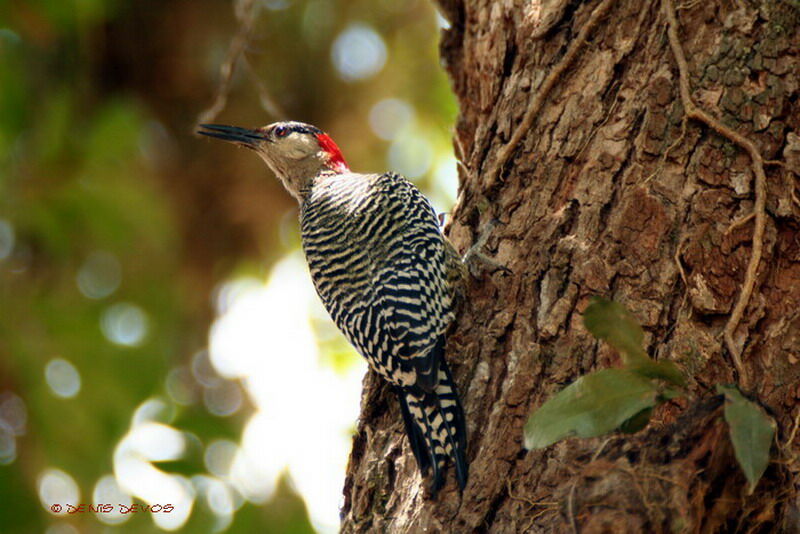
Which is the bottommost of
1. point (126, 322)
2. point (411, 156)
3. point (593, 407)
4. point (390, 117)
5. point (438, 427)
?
point (593, 407)

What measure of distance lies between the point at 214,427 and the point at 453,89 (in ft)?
7.04

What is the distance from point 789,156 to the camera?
2.65 meters

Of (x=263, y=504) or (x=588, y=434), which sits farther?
(x=263, y=504)

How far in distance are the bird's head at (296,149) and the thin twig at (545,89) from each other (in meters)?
1.78

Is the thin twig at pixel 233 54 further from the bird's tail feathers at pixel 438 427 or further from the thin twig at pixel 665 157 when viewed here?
the thin twig at pixel 665 157

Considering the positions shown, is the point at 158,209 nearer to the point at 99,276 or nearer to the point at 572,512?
the point at 99,276

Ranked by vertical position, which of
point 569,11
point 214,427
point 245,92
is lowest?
point 214,427

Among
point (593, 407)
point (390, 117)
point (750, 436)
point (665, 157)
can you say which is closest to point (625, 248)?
point (665, 157)

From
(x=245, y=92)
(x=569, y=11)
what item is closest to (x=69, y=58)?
(x=245, y=92)

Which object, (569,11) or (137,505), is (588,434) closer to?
(569,11)

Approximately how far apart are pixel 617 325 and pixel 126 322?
4.06m

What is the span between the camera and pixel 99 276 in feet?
18.4

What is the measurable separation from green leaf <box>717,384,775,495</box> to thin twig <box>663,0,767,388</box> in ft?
2.03

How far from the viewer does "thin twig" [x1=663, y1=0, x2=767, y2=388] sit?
251 cm
